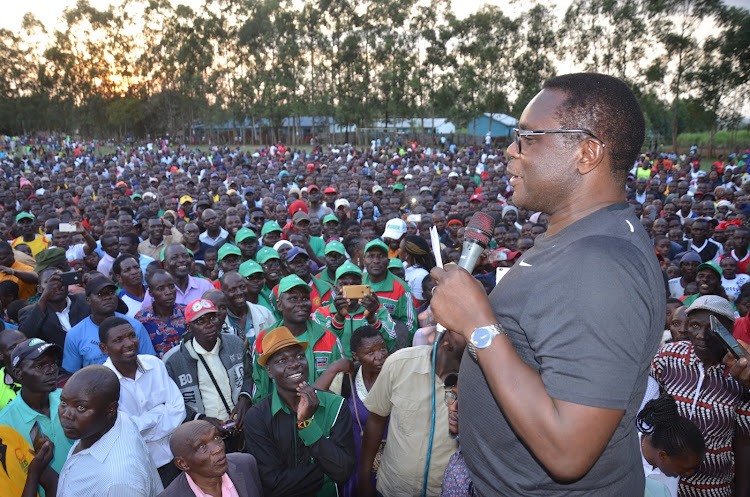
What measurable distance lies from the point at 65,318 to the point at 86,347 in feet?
4.11

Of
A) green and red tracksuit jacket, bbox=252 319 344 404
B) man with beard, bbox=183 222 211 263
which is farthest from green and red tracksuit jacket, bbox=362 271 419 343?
man with beard, bbox=183 222 211 263

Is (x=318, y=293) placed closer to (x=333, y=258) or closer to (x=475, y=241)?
(x=333, y=258)

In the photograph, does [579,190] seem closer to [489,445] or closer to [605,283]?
[605,283]

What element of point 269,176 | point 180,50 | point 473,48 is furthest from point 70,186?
point 180,50

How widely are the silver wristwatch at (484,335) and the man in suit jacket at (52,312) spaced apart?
15.7 ft

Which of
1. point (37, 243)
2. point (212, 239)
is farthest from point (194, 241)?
point (37, 243)

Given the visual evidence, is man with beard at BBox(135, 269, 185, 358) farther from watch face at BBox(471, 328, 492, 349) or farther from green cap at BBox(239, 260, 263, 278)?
watch face at BBox(471, 328, 492, 349)

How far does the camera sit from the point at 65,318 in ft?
17.1

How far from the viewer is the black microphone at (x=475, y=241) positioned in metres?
1.61

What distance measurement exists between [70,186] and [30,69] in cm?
5677

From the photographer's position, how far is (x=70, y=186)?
58.9ft

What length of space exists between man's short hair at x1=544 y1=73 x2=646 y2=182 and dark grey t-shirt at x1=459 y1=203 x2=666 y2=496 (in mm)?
147

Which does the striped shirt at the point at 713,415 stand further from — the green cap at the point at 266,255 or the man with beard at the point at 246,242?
the man with beard at the point at 246,242

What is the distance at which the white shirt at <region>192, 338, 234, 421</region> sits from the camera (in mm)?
3906
